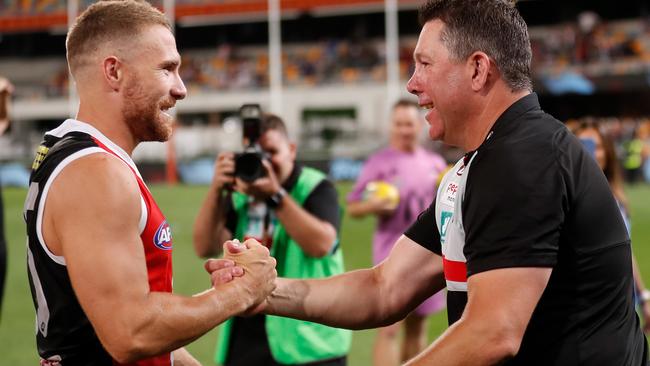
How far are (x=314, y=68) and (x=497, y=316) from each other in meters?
35.9

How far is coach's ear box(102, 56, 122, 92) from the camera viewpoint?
2.38m

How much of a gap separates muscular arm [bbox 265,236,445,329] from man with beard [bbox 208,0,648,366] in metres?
0.41

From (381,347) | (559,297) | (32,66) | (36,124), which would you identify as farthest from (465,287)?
(32,66)


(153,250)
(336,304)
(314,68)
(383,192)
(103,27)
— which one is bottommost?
(336,304)

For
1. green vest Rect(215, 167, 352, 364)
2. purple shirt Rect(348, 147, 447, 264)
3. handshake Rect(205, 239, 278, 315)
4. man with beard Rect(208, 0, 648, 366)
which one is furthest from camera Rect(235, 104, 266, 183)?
purple shirt Rect(348, 147, 447, 264)

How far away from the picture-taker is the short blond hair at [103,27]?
2.38 metres

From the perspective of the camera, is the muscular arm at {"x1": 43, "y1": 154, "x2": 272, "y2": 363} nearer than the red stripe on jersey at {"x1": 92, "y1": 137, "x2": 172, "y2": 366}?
Yes

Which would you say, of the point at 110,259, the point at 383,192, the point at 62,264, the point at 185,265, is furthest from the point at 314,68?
the point at 110,259

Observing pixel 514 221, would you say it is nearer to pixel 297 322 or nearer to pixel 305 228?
pixel 305 228

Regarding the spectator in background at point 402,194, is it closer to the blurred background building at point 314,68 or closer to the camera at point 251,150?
the camera at point 251,150

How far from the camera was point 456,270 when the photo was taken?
7.70ft

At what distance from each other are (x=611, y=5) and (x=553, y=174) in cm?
3652

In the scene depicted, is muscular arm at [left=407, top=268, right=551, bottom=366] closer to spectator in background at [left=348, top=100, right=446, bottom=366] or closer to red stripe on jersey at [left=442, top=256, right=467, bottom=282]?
red stripe on jersey at [left=442, top=256, right=467, bottom=282]

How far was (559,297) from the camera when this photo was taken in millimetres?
2113
